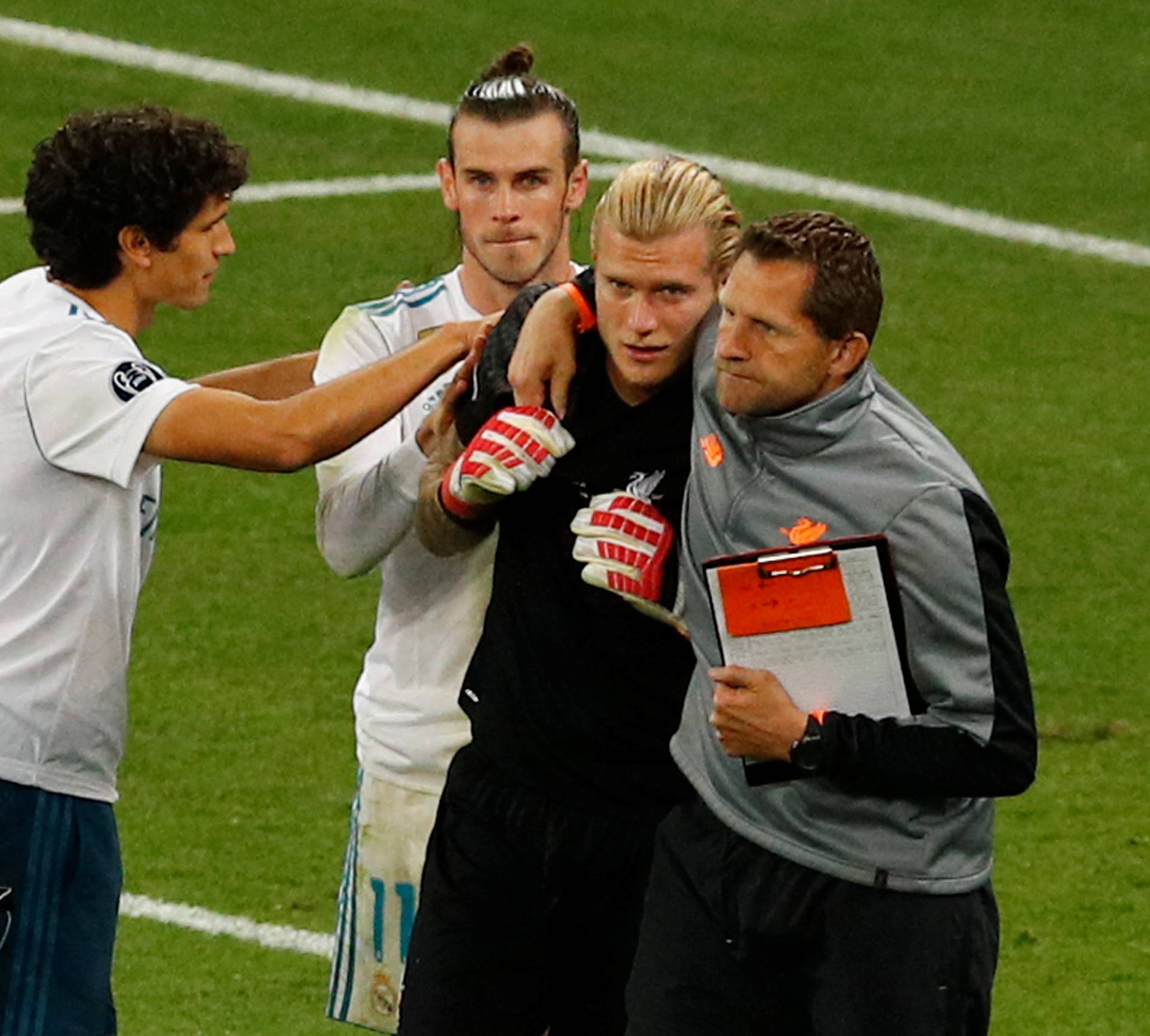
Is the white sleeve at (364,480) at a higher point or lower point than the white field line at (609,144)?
lower

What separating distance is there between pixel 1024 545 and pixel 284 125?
4991 millimetres

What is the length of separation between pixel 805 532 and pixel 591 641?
573 millimetres

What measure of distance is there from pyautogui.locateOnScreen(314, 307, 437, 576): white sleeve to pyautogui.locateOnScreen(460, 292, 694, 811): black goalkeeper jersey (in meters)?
0.20

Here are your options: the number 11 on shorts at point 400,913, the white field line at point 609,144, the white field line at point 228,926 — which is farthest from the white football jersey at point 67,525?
the white field line at point 609,144

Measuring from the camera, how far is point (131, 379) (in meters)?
4.88

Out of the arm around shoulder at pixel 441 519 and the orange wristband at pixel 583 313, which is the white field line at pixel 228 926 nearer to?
the arm around shoulder at pixel 441 519

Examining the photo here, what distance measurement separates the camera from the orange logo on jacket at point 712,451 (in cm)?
456

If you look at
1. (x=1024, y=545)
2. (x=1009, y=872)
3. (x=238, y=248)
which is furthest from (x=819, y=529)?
(x=238, y=248)

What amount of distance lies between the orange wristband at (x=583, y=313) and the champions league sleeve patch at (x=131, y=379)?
0.69 meters

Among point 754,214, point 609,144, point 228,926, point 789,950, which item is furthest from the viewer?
point 609,144

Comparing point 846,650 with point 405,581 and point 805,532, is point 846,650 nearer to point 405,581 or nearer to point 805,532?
point 805,532

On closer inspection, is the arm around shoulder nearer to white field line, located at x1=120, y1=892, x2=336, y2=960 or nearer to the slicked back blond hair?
the slicked back blond hair

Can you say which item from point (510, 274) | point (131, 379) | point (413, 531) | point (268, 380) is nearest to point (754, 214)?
point (268, 380)

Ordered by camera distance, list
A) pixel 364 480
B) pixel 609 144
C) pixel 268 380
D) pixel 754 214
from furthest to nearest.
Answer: pixel 609 144, pixel 754 214, pixel 268 380, pixel 364 480
